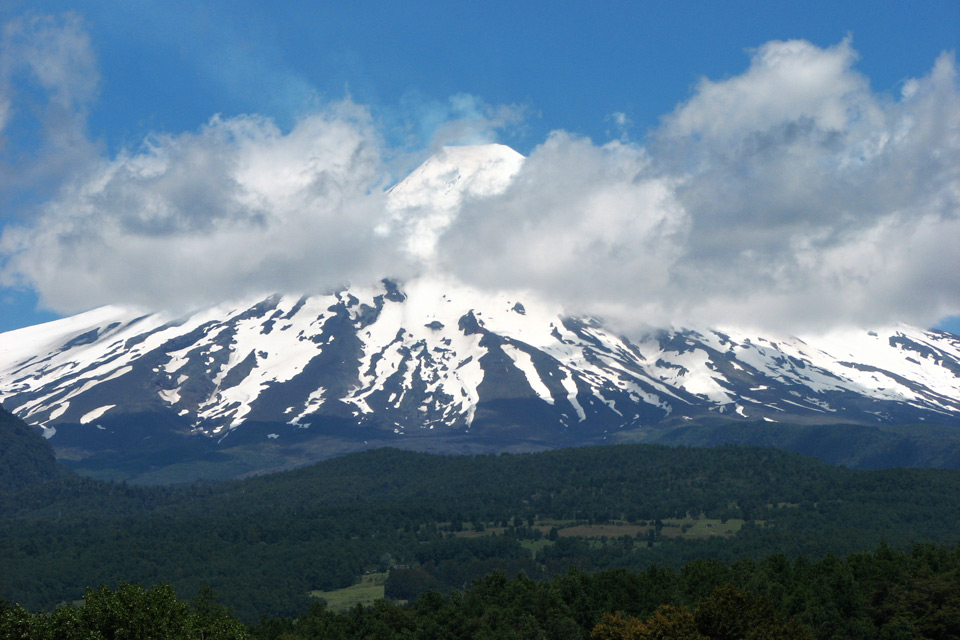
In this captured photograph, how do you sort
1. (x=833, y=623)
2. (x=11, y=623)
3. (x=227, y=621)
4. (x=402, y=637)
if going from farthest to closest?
(x=402, y=637) < (x=833, y=623) < (x=227, y=621) < (x=11, y=623)

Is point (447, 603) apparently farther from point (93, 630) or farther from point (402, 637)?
point (93, 630)

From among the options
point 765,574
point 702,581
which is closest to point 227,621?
point 702,581

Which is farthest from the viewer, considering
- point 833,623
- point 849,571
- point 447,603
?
point 447,603

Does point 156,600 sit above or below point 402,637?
above

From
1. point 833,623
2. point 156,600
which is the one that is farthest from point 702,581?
point 156,600

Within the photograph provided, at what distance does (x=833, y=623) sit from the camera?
478 feet

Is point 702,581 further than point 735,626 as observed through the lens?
Yes

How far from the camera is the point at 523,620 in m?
154

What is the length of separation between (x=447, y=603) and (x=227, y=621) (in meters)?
70.0

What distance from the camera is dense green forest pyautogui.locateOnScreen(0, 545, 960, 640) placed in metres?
112

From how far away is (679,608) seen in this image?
5069 inches

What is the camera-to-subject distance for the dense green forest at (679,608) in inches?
4427

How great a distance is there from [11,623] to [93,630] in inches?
249

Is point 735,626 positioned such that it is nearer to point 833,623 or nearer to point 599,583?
point 833,623
